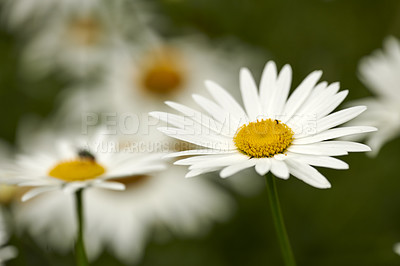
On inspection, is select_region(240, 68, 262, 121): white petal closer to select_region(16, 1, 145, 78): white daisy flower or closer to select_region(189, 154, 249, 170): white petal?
select_region(189, 154, 249, 170): white petal

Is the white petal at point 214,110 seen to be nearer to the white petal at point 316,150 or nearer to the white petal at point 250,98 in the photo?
the white petal at point 250,98

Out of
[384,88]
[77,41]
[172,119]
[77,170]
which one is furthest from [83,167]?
[77,41]

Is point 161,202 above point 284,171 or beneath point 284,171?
beneath

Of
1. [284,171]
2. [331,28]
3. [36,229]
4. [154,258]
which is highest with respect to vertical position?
[331,28]

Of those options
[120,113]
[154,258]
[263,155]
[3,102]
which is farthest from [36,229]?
[263,155]

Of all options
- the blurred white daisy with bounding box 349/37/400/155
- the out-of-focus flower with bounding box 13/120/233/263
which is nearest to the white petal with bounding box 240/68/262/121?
the blurred white daisy with bounding box 349/37/400/155

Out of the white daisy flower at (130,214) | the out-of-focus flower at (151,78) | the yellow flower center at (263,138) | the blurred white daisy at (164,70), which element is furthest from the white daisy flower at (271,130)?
the blurred white daisy at (164,70)

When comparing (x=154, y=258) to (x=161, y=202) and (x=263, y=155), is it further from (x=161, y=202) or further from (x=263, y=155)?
(x=263, y=155)
